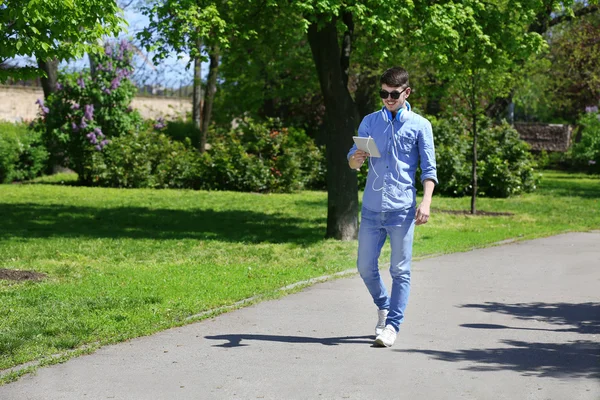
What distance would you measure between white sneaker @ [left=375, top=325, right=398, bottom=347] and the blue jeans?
53 mm

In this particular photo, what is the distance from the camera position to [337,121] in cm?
1469

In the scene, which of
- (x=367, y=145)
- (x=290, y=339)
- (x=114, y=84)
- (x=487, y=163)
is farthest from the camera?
(x=114, y=84)

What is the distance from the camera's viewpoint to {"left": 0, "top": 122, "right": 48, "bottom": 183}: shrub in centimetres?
2761

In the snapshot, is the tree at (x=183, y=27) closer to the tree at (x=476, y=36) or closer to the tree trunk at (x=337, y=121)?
the tree trunk at (x=337, y=121)

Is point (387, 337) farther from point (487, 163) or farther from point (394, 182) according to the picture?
point (487, 163)

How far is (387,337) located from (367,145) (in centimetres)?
136

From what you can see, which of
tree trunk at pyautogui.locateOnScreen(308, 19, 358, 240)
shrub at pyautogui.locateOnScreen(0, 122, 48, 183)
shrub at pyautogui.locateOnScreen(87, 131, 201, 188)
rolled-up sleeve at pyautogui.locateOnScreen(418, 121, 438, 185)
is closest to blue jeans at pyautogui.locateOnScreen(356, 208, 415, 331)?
rolled-up sleeve at pyautogui.locateOnScreen(418, 121, 438, 185)

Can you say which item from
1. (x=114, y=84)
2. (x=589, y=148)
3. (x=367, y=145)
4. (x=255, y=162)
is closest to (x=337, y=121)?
(x=367, y=145)

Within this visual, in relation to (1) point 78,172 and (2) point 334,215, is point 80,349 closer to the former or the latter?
(2) point 334,215

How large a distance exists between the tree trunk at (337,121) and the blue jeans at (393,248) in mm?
7438

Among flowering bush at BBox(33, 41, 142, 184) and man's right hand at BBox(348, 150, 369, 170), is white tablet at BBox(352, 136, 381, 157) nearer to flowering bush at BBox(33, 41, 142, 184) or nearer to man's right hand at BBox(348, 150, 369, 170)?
man's right hand at BBox(348, 150, 369, 170)

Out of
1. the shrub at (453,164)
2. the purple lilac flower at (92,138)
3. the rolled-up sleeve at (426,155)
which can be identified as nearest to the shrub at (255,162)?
the purple lilac flower at (92,138)

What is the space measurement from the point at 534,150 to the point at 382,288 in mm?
34057

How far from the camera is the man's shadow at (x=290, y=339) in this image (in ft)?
23.7
